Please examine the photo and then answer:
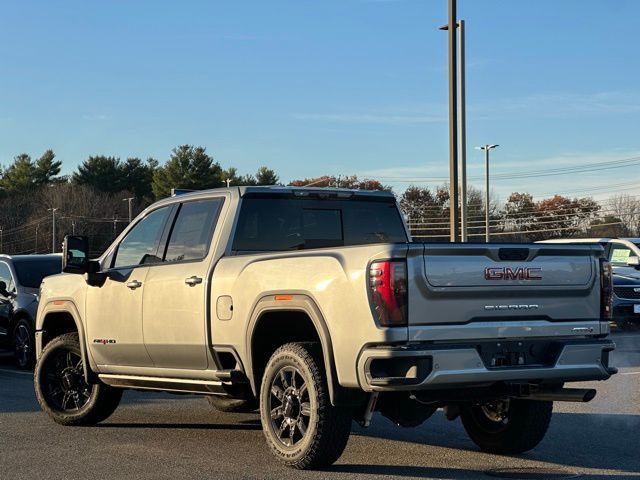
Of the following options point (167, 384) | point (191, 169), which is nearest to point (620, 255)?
point (167, 384)

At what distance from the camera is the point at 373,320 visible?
20.9ft

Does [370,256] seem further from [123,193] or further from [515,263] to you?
[123,193]

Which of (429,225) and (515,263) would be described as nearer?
(515,263)

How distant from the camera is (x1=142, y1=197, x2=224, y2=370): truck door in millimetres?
7965

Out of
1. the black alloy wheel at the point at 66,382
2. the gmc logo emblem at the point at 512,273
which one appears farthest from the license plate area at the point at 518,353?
the black alloy wheel at the point at 66,382

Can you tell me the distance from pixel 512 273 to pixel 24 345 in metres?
10.4

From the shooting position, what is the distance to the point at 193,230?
8.44 meters

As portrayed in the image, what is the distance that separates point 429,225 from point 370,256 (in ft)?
287

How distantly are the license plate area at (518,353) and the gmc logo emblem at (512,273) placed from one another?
1.39 feet

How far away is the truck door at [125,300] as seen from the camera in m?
8.72

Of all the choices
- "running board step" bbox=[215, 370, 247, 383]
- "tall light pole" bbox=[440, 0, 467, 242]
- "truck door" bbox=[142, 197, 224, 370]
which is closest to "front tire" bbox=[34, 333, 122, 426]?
"truck door" bbox=[142, 197, 224, 370]

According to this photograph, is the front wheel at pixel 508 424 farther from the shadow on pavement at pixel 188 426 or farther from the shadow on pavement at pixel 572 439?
the shadow on pavement at pixel 188 426

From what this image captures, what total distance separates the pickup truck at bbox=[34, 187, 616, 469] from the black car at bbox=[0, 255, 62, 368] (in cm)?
617

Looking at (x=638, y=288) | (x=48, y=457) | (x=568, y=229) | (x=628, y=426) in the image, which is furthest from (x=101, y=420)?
(x=568, y=229)
